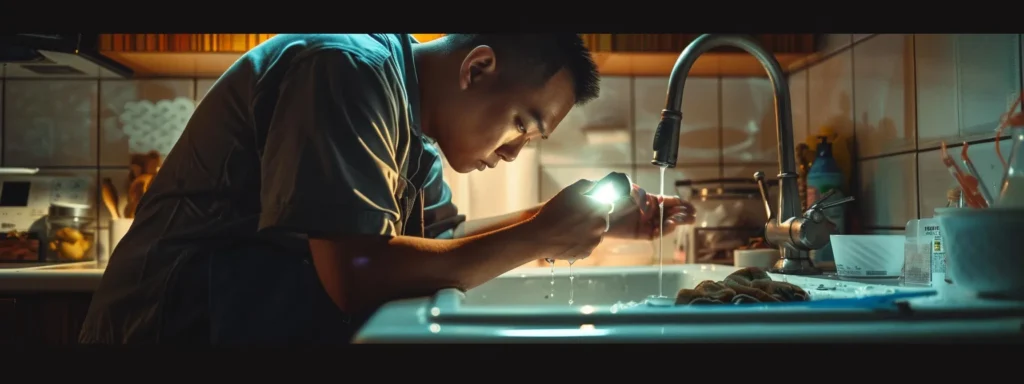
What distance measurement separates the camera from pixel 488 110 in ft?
2.90

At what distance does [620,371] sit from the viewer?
0.42 m

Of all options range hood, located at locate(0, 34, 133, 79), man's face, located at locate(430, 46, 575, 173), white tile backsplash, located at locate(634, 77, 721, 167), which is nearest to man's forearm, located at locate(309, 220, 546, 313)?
man's face, located at locate(430, 46, 575, 173)

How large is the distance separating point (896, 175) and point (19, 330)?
1.47 metres

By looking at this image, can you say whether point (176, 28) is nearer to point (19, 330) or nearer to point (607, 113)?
point (19, 330)

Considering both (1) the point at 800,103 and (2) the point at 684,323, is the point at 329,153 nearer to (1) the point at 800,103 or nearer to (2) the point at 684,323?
(2) the point at 684,323

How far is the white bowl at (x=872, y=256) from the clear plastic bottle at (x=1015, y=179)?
0.27 m

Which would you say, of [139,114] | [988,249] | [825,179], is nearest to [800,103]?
[825,179]

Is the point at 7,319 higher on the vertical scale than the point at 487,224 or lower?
lower

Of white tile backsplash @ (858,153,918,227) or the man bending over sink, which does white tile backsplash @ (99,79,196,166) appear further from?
white tile backsplash @ (858,153,918,227)

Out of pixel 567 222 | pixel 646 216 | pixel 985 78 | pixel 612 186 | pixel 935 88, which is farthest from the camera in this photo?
pixel 646 216

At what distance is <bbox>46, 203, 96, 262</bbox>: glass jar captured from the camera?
5.18 feet

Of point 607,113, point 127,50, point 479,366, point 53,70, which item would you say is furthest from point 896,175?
point 53,70

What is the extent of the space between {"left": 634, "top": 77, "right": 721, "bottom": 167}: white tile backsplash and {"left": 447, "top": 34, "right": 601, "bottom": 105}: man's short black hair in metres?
0.71

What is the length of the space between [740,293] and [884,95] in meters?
0.74
